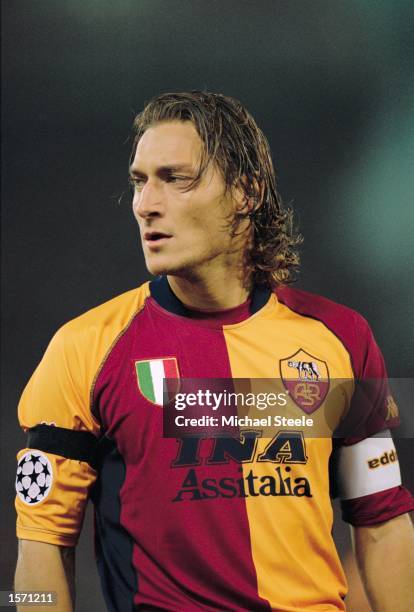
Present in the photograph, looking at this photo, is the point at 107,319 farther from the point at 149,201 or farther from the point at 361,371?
the point at 361,371

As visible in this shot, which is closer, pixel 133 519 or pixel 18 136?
pixel 133 519

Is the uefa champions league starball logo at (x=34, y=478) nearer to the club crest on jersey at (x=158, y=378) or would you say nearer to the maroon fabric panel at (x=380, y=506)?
the club crest on jersey at (x=158, y=378)

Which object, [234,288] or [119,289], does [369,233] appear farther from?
[119,289]

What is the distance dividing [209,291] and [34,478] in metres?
0.44

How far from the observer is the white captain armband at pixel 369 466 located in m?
1.53

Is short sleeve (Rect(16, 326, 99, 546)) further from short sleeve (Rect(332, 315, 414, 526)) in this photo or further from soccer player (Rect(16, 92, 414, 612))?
short sleeve (Rect(332, 315, 414, 526))

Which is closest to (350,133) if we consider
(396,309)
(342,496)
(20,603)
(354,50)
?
(354,50)

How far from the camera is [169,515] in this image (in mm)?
1384

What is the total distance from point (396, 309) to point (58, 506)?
31.4 inches

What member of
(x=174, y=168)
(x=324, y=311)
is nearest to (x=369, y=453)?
(x=324, y=311)

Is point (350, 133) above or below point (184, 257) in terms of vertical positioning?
above

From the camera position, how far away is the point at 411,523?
1.54m

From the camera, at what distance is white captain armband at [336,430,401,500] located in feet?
5.02

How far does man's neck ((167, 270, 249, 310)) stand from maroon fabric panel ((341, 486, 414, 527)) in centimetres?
44
